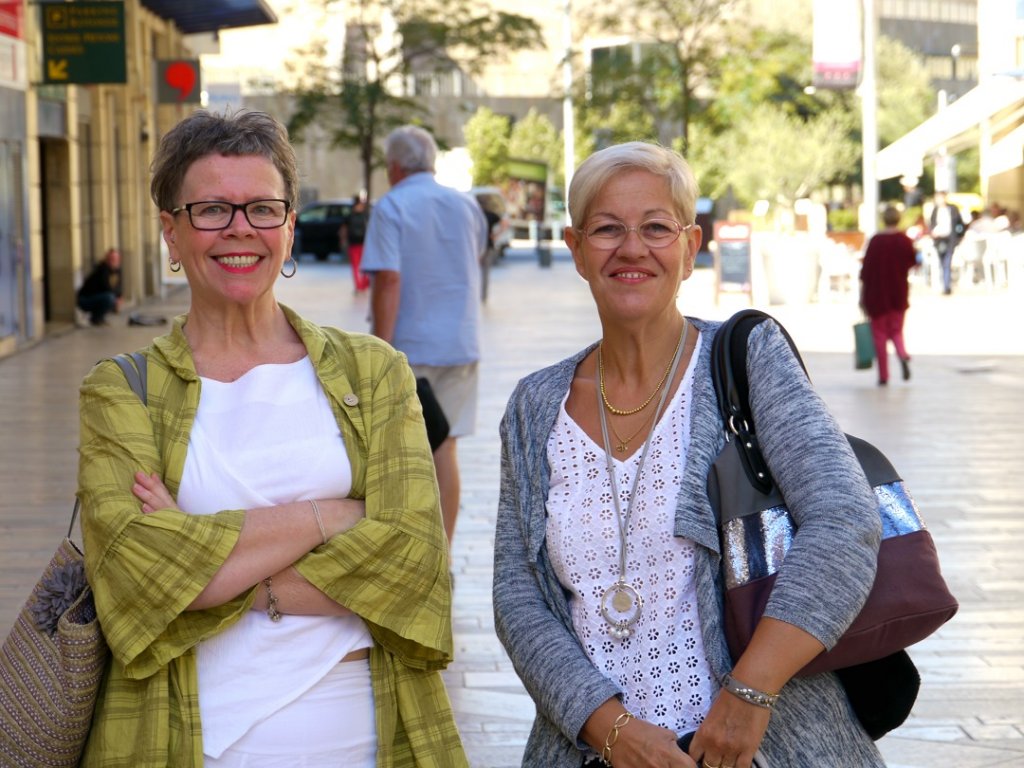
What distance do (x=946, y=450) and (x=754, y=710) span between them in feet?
31.6

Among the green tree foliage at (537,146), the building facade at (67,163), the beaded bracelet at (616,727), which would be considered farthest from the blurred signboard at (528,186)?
the beaded bracelet at (616,727)

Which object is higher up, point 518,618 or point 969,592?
point 518,618

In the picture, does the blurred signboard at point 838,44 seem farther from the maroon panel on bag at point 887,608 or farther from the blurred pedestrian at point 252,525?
the maroon panel on bag at point 887,608

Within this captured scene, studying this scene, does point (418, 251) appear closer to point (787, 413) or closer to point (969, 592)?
point (969, 592)

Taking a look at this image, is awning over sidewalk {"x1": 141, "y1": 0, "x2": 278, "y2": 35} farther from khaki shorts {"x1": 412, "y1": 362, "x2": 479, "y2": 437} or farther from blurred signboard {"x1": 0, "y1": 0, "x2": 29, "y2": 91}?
khaki shorts {"x1": 412, "y1": 362, "x2": 479, "y2": 437}

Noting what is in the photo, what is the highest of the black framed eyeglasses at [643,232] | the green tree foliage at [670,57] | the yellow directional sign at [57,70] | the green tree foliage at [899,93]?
the green tree foliage at [899,93]

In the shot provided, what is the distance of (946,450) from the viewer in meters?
11.8

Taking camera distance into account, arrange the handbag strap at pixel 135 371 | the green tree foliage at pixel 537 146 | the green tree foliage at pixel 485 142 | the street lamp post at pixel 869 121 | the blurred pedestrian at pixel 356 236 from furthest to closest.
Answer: the green tree foliage at pixel 537 146
the green tree foliage at pixel 485 142
the blurred pedestrian at pixel 356 236
the street lamp post at pixel 869 121
the handbag strap at pixel 135 371

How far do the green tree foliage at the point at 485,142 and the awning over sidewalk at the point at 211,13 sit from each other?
32055 millimetres

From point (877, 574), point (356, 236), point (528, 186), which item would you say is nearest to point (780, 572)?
point (877, 574)

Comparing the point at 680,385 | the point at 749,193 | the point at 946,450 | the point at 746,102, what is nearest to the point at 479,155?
the point at 749,193

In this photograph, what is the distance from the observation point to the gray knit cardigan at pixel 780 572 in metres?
2.57

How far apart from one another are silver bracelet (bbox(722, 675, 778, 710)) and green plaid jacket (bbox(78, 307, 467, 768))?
50 centimetres

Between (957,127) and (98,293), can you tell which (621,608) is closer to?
(98,293)
